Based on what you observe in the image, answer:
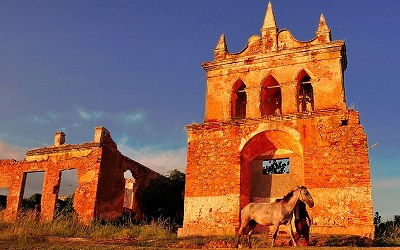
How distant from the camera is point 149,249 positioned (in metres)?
9.14

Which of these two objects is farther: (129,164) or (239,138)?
(129,164)

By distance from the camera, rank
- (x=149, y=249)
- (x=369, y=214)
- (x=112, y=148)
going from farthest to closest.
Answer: (x=112, y=148) < (x=369, y=214) < (x=149, y=249)

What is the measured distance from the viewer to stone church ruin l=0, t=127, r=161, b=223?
2106 cm

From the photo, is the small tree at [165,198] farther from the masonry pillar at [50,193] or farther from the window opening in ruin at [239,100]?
the window opening in ruin at [239,100]

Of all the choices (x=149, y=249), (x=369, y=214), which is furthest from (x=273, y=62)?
(x=149, y=249)

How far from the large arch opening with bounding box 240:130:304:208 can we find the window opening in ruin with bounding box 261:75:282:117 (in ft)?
4.22

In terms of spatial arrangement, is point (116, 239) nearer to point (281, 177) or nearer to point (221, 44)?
point (281, 177)

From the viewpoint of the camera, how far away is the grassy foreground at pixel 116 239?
11810 mm

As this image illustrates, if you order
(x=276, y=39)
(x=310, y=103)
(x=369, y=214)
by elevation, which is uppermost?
(x=276, y=39)

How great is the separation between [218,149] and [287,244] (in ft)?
18.0

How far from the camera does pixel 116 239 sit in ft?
48.9

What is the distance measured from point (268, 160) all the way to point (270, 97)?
286 centimetres

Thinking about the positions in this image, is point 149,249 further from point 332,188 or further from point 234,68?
point 234,68

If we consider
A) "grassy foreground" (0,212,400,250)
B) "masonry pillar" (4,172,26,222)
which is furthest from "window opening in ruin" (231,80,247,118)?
"masonry pillar" (4,172,26,222)
